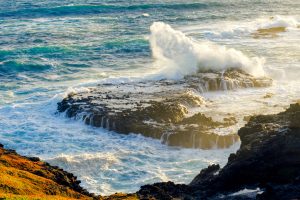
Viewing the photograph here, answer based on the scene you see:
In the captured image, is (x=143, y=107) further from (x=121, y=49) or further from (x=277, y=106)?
(x=121, y=49)

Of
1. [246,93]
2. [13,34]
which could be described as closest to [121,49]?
[13,34]

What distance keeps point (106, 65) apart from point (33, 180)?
34.8 metres

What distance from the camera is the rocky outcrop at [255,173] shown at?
25328 millimetres

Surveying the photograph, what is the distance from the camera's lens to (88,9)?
101 m

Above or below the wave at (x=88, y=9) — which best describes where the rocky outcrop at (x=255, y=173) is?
below

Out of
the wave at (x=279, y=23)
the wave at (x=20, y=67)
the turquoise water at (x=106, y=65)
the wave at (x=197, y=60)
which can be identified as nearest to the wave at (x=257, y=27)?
the wave at (x=279, y=23)

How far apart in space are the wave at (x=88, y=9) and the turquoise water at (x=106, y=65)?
19 cm

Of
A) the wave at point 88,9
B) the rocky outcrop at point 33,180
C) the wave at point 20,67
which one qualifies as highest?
the wave at point 88,9

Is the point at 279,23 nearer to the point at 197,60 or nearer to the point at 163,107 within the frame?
the point at 197,60

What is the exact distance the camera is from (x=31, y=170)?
2733 centimetres

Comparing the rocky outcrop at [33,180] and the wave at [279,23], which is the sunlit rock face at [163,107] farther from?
the wave at [279,23]

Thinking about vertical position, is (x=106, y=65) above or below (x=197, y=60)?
below

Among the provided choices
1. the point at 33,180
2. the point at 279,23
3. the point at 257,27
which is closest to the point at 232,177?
the point at 33,180

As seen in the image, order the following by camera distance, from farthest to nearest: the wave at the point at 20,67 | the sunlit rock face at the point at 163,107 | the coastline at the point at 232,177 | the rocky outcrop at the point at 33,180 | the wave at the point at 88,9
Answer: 1. the wave at the point at 88,9
2. the wave at the point at 20,67
3. the sunlit rock face at the point at 163,107
4. the coastline at the point at 232,177
5. the rocky outcrop at the point at 33,180
